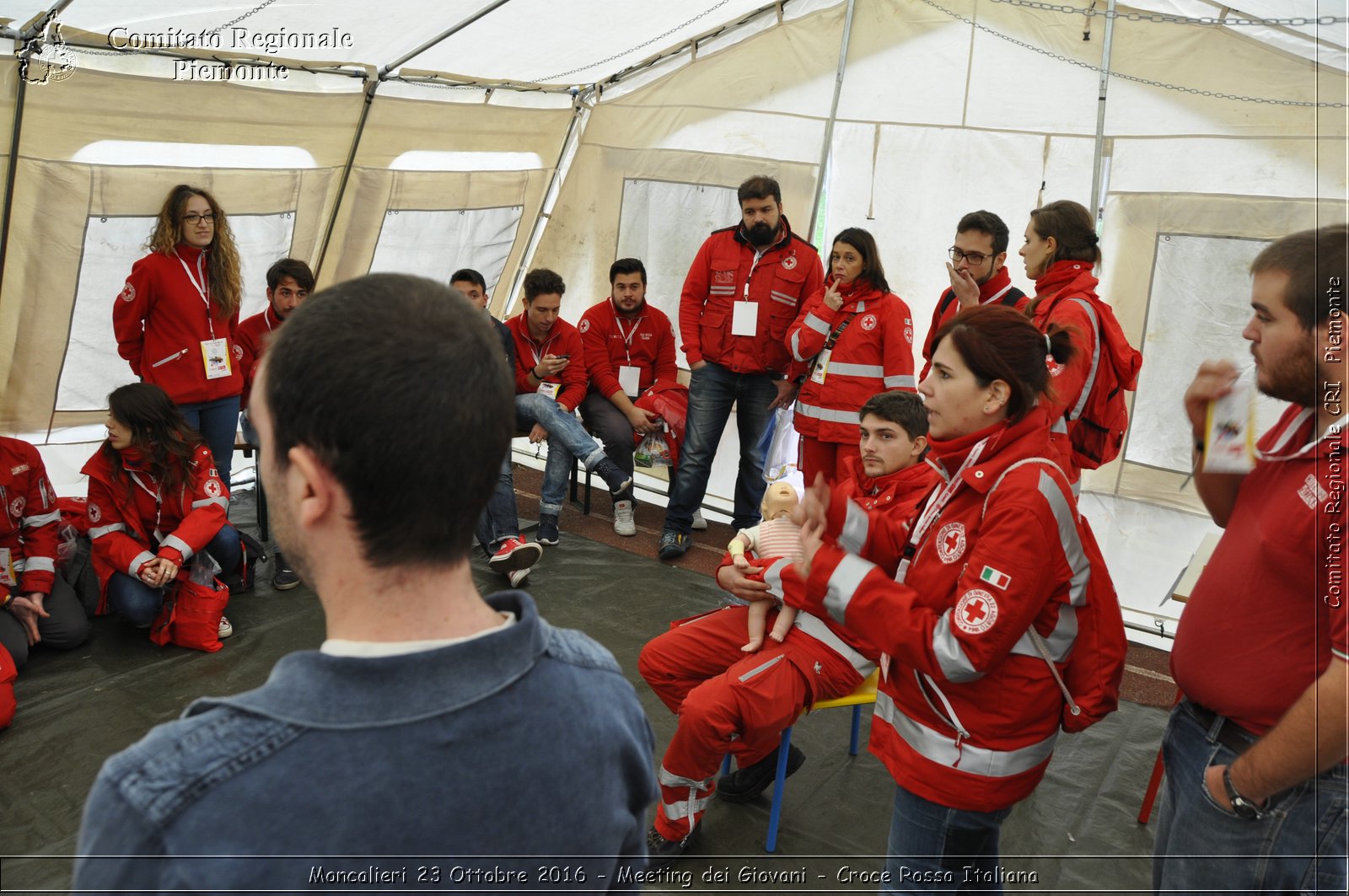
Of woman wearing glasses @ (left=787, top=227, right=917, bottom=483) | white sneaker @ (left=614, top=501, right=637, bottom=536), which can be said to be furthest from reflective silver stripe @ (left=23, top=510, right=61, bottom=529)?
woman wearing glasses @ (left=787, top=227, right=917, bottom=483)

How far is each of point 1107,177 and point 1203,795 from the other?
391 centimetres

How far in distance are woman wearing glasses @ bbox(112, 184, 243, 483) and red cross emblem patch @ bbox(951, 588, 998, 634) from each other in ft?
12.4

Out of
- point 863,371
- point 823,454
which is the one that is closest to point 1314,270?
point 863,371

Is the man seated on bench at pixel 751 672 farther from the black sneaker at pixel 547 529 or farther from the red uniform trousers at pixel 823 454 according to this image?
the black sneaker at pixel 547 529

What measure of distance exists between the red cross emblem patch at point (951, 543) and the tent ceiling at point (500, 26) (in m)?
3.60

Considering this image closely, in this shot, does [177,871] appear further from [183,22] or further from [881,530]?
[183,22]

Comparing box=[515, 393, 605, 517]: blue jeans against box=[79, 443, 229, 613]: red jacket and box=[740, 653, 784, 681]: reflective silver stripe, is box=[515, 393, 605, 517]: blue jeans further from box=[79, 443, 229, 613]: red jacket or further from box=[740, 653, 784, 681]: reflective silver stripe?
box=[740, 653, 784, 681]: reflective silver stripe

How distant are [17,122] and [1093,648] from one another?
15.4ft

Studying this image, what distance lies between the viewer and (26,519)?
3732 millimetres

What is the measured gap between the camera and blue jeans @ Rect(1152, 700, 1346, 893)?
1468 millimetres

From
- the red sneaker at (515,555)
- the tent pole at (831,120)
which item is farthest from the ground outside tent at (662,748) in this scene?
the tent pole at (831,120)

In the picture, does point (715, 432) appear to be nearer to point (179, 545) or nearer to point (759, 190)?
point (759, 190)

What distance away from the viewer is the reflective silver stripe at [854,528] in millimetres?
2164

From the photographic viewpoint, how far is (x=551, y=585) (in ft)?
15.2
